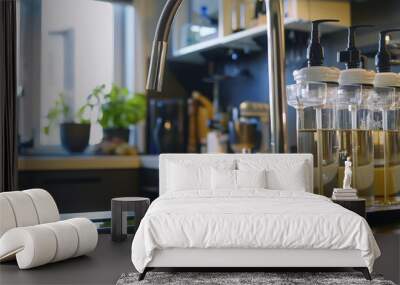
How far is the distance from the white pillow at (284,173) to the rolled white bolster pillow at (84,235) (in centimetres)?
121

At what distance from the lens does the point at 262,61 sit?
5473 millimetres

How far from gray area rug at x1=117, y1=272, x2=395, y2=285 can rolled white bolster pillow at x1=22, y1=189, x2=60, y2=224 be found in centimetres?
91

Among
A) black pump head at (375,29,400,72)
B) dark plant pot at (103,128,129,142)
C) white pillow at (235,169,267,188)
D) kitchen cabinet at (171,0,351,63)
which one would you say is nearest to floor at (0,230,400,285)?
white pillow at (235,169,267,188)

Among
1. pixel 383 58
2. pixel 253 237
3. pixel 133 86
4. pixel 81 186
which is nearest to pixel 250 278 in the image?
pixel 253 237

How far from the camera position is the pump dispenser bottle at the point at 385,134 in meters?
3.84

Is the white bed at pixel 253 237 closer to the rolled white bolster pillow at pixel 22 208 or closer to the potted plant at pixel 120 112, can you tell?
the rolled white bolster pillow at pixel 22 208

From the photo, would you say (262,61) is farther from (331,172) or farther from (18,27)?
(18,27)

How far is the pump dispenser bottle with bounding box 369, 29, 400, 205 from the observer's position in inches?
151

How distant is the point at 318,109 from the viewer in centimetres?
383

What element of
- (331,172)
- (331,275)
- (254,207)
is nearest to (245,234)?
(254,207)

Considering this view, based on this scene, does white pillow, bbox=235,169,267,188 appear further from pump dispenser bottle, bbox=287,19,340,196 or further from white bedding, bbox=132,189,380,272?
white bedding, bbox=132,189,380,272

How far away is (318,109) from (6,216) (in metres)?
2.21

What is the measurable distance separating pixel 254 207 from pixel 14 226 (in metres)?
1.50

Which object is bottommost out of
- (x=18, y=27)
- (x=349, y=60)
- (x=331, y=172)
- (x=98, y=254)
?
(x=98, y=254)
